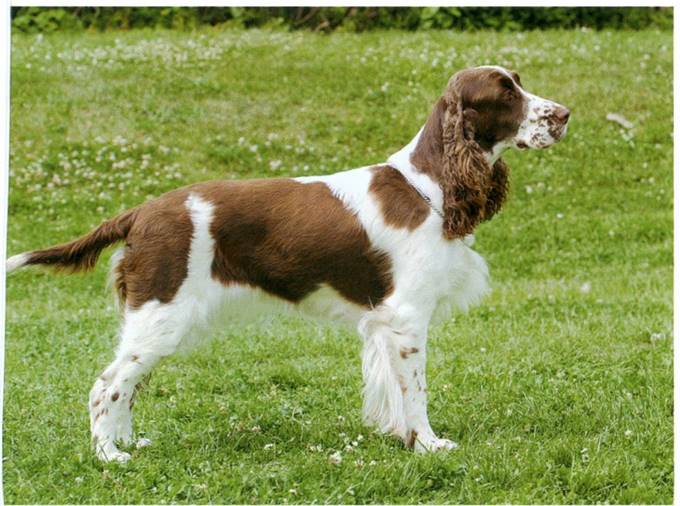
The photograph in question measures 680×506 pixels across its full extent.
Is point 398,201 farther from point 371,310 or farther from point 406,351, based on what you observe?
point 406,351

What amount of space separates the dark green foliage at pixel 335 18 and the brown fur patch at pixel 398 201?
26.5ft

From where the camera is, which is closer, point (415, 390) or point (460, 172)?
point (460, 172)

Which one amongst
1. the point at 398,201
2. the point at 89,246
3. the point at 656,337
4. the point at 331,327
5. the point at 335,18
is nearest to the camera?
the point at 398,201

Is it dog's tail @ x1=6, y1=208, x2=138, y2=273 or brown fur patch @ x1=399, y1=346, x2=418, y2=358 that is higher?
dog's tail @ x1=6, y1=208, x2=138, y2=273

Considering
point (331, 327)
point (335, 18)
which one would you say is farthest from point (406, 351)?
point (335, 18)

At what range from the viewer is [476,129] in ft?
15.3

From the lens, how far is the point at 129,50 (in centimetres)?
1194

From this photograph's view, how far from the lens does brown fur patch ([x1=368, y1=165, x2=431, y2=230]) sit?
15.1ft

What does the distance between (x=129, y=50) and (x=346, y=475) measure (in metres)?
8.58

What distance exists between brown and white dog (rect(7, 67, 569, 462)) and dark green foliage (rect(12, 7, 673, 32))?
26.4 ft

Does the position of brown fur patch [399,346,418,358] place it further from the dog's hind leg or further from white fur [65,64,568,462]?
the dog's hind leg

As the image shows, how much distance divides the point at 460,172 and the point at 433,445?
1.20m

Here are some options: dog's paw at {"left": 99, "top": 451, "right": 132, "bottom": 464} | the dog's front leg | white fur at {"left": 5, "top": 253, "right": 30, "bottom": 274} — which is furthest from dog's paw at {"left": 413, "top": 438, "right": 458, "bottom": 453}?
white fur at {"left": 5, "top": 253, "right": 30, "bottom": 274}

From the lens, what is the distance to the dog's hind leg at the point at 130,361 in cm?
454
